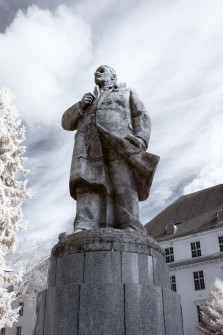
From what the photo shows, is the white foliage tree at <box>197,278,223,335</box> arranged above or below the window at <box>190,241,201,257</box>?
below

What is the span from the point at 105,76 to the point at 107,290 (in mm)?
4311

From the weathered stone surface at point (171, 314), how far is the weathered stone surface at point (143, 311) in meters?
0.12

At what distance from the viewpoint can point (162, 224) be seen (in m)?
39.9

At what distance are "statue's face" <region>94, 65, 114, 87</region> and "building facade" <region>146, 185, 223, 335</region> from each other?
29221mm

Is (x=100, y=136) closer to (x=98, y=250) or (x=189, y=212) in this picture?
(x=98, y=250)

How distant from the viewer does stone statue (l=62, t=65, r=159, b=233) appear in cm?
512

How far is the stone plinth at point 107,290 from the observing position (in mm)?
3695

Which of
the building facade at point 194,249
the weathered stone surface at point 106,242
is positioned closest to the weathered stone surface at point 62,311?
the weathered stone surface at point 106,242

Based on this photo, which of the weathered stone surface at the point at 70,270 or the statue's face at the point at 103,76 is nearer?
the weathered stone surface at the point at 70,270

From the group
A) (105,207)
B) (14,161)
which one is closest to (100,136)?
(105,207)

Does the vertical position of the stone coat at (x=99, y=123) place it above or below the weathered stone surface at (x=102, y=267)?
above

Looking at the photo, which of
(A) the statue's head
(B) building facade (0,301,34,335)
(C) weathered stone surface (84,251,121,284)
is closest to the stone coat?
(A) the statue's head

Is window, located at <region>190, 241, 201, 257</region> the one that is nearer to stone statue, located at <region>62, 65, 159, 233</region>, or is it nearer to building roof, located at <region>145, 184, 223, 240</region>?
building roof, located at <region>145, 184, 223, 240</region>

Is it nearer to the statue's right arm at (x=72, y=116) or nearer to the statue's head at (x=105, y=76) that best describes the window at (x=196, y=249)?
the statue's head at (x=105, y=76)
